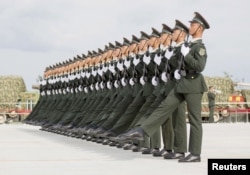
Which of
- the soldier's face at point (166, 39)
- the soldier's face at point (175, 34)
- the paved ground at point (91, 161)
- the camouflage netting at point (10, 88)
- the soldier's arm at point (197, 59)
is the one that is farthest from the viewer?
the camouflage netting at point (10, 88)

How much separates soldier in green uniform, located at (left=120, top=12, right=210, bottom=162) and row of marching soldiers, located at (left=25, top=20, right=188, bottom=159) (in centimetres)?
19

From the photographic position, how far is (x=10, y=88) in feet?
115

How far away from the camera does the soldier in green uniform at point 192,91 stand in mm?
9411

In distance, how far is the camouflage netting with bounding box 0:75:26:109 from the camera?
114 feet

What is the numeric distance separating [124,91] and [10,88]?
23736 millimetres

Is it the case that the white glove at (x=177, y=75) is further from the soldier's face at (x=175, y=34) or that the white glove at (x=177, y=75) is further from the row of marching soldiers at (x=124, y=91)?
the soldier's face at (x=175, y=34)

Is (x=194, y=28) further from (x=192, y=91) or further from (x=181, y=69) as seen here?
(x=192, y=91)

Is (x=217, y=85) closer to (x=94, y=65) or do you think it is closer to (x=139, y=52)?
(x=94, y=65)

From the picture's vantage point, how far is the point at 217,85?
121ft

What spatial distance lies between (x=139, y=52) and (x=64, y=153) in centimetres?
197

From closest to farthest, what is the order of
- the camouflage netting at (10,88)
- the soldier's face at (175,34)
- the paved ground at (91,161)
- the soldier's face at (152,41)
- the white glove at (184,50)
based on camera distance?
the paved ground at (91,161)
the white glove at (184,50)
the soldier's face at (175,34)
the soldier's face at (152,41)
the camouflage netting at (10,88)

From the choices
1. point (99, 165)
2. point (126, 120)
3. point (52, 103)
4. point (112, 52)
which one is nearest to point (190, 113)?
point (99, 165)

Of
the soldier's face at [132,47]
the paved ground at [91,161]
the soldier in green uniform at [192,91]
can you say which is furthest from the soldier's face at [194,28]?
the soldier's face at [132,47]

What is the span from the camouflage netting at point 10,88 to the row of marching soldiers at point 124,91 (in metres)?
17.0
